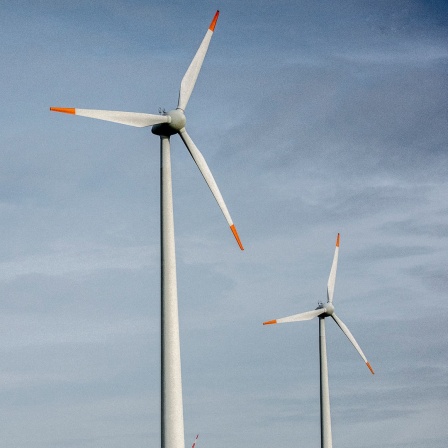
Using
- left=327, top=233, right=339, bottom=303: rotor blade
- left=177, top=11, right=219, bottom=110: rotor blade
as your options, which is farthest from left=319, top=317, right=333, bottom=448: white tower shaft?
left=177, top=11, right=219, bottom=110: rotor blade

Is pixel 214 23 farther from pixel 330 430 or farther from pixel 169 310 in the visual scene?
pixel 330 430

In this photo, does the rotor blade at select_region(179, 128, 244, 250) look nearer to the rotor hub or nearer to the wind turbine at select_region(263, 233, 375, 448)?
the wind turbine at select_region(263, 233, 375, 448)

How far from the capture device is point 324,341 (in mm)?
94750

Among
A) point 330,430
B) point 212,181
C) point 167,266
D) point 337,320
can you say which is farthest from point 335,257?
point 167,266

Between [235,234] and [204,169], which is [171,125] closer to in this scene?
[204,169]

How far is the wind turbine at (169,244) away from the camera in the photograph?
4922 cm

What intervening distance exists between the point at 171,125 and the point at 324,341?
46.4 m

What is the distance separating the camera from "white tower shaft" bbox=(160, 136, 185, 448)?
49.0 metres

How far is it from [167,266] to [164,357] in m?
5.07

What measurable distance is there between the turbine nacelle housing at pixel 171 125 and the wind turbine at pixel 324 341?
36.9m

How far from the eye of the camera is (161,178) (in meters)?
53.3

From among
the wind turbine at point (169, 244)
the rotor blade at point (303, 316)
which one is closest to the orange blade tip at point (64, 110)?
the wind turbine at point (169, 244)

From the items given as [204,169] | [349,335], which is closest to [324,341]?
[349,335]

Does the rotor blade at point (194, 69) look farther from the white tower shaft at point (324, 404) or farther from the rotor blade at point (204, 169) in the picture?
the white tower shaft at point (324, 404)
